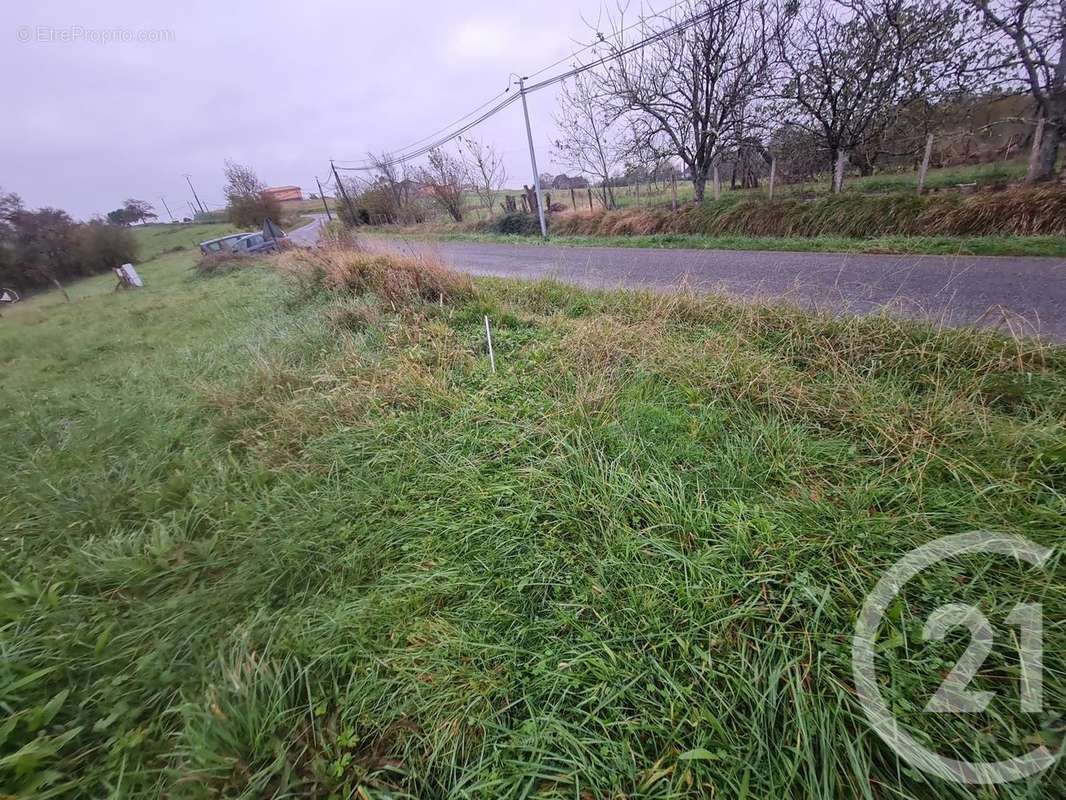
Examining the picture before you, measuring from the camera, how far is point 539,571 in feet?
5.70

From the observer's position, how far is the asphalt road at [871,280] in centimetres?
358

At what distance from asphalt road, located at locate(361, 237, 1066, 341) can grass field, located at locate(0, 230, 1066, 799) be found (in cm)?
106

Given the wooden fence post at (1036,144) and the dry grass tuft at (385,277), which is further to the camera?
the wooden fence post at (1036,144)

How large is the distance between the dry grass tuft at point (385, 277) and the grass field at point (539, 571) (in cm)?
227

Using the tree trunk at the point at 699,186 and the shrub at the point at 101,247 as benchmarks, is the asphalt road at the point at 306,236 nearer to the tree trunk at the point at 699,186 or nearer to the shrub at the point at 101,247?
the shrub at the point at 101,247

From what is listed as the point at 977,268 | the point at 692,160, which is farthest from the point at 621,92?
the point at 977,268

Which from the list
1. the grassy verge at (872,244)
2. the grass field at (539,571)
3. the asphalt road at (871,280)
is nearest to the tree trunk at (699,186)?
the grassy verge at (872,244)

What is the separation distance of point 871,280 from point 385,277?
671cm

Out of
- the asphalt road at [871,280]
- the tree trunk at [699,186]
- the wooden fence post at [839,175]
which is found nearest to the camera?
the asphalt road at [871,280]

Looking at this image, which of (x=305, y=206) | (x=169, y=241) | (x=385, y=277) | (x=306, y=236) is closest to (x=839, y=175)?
(x=385, y=277)

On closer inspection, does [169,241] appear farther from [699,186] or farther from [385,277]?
[699,186]

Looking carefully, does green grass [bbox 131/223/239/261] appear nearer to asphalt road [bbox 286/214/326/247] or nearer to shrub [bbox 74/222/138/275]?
shrub [bbox 74/222/138/275]

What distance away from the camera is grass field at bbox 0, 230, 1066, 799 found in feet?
3.91

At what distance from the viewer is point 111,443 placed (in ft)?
10.3
